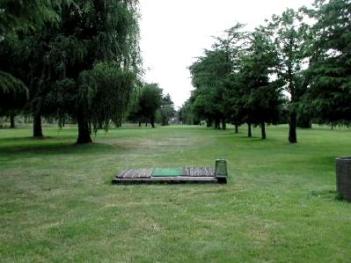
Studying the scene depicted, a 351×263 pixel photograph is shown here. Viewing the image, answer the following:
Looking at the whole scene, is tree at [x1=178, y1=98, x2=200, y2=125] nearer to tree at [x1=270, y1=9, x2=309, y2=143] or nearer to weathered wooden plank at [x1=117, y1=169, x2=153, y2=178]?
tree at [x1=270, y1=9, x2=309, y2=143]

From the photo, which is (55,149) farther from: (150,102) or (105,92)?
(150,102)

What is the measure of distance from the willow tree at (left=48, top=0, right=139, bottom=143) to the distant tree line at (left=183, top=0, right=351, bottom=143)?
25.6ft

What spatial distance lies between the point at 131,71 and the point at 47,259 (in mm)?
17798

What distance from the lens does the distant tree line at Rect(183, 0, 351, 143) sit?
15.0 meters

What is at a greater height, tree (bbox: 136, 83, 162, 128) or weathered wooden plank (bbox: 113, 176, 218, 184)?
tree (bbox: 136, 83, 162, 128)

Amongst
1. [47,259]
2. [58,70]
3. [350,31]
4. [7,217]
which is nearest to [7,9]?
[7,217]

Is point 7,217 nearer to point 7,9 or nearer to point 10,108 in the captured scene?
point 7,9

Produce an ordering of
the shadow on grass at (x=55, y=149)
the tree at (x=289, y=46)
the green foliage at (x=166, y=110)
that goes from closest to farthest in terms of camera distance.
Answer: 1. the shadow on grass at (x=55, y=149)
2. the tree at (x=289, y=46)
3. the green foliage at (x=166, y=110)

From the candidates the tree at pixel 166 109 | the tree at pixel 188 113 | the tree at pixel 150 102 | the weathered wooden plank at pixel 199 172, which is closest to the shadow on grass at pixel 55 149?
the weathered wooden plank at pixel 199 172

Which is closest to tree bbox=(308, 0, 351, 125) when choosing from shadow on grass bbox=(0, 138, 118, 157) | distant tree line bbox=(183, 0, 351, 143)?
distant tree line bbox=(183, 0, 351, 143)

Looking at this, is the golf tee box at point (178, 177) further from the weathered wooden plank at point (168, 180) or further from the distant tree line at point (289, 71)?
the distant tree line at point (289, 71)

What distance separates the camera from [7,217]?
7.15 metres

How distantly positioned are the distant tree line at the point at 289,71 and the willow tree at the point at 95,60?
7.79 m

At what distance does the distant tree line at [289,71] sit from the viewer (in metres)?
15.0
